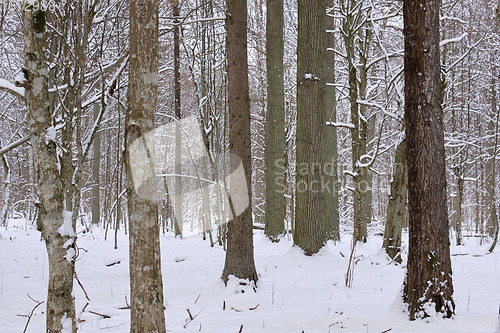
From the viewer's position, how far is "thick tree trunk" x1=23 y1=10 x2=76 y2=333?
10.4ft

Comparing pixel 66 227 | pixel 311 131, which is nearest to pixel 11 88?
pixel 66 227

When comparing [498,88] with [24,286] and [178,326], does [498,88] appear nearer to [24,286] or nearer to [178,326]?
[178,326]

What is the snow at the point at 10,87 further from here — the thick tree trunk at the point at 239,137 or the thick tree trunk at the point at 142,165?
the thick tree trunk at the point at 239,137

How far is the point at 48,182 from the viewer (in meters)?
3.22

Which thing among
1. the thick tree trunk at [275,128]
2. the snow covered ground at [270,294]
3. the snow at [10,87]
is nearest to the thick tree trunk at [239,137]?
the snow covered ground at [270,294]

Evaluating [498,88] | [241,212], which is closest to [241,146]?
[241,212]

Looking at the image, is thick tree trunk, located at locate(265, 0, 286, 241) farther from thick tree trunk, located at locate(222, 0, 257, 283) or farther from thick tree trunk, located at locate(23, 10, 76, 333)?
thick tree trunk, located at locate(23, 10, 76, 333)

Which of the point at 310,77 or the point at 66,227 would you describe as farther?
the point at 310,77

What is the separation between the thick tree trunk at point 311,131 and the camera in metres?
7.18

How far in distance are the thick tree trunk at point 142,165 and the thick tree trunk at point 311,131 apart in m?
4.68

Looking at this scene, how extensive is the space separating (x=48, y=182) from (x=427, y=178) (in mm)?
3554

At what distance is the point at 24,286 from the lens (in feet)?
18.9

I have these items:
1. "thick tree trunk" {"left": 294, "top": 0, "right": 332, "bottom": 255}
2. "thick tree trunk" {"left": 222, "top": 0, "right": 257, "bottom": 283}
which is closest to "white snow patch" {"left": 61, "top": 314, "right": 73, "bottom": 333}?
"thick tree trunk" {"left": 222, "top": 0, "right": 257, "bottom": 283}

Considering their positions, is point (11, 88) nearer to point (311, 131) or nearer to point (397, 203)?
point (311, 131)
